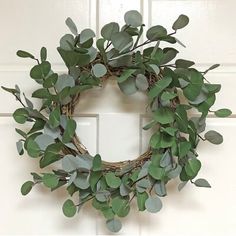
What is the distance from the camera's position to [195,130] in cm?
99

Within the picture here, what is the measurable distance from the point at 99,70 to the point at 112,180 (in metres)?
0.26

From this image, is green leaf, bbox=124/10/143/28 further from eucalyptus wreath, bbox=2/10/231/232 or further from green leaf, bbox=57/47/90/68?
green leaf, bbox=57/47/90/68

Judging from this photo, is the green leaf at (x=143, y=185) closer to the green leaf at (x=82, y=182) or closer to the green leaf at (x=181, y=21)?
the green leaf at (x=82, y=182)

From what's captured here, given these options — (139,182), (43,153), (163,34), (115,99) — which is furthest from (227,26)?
(43,153)

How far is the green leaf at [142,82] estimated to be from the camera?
0.99m

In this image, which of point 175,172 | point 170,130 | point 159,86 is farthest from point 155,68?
point 175,172

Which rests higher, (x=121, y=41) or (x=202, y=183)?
(x=121, y=41)

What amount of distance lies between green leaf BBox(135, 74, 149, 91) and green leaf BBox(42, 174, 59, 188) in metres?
0.29

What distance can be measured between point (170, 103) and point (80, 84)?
0.71 ft

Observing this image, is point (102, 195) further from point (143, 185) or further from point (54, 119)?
point (54, 119)

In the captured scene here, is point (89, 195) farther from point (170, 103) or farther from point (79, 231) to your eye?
point (170, 103)

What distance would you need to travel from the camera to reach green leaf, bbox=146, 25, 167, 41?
982 mm

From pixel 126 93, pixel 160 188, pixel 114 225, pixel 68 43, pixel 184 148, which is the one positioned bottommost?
pixel 114 225

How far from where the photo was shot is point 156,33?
38.9 inches
